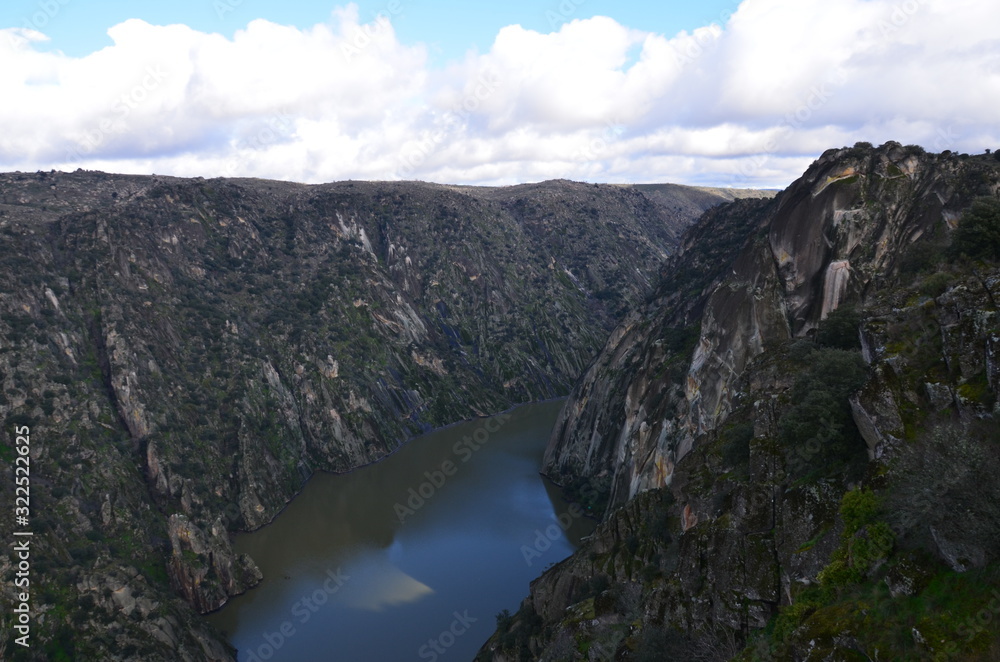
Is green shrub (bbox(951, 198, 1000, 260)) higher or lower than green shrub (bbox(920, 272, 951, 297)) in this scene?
higher

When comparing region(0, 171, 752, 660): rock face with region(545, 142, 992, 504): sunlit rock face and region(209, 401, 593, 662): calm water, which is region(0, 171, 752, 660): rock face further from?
region(545, 142, 992, 504): sunlit rock face

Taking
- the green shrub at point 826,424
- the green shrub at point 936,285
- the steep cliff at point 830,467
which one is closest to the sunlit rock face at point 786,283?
the steep cliff at point 830,467

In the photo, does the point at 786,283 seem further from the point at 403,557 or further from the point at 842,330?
the point at 403,557

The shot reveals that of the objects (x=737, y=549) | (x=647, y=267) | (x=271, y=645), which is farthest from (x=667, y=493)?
(x=647, y=267)

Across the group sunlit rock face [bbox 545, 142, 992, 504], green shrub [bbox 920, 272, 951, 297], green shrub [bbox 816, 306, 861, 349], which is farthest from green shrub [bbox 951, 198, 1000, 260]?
sunlit rock face [bbox 545, 142, 992, 504]

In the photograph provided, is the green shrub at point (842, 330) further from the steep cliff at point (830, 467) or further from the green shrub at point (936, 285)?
the green shrub at point (936, 285)

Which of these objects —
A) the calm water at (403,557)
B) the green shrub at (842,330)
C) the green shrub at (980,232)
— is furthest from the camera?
the calm water at (403,557)
